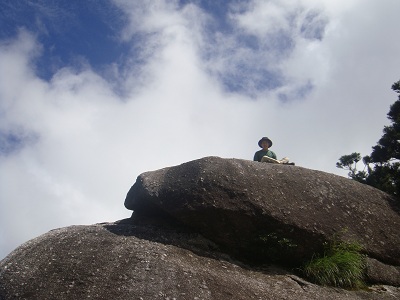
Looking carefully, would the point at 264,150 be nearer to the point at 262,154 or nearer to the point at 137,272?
the point at 262,154

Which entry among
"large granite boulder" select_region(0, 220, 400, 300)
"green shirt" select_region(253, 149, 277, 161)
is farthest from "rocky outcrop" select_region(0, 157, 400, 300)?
"green shirt" select_region(253, 149, 277, 161)

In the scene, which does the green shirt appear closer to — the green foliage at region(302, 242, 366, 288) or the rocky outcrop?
the rocky outcrop

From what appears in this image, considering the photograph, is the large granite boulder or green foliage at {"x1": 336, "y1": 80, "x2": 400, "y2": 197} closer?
the large granite boulder

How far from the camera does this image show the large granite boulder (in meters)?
9.25

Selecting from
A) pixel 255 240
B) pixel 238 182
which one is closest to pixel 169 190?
pixel 238 182

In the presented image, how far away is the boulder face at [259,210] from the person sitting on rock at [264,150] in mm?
2516

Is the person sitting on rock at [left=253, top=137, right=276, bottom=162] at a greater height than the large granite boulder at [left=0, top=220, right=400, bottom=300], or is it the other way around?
the person sitting on rock at [left=253, top=137, right=276, bottom=162]

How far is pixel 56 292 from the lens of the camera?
30.0 ft

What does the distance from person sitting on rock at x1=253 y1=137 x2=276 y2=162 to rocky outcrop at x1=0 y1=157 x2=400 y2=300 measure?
219 centimetres

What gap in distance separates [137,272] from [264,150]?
7915mm

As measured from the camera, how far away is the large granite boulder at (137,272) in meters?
9.25

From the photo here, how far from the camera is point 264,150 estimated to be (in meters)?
16.0

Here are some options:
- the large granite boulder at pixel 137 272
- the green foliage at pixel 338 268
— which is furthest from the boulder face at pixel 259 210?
the large granite boulder at pixel 137 272

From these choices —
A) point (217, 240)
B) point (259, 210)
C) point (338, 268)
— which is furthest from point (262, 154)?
point (338, 268)
